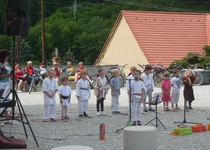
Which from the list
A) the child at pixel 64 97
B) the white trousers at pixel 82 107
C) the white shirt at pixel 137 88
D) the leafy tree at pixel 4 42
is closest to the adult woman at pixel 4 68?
the child at pixel 64 97

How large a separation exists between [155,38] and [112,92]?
25.4 metres

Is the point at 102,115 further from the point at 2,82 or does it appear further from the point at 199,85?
the point at 199,85

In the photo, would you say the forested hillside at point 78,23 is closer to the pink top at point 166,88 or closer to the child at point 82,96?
the pink top at point 166,88

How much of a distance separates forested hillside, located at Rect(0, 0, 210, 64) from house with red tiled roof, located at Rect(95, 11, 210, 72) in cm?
1489

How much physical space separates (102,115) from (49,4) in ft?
242

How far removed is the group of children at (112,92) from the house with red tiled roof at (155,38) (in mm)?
21817

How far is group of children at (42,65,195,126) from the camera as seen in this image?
47.8 feet

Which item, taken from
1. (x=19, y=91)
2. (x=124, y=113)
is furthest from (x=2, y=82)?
(x=19, y=91)

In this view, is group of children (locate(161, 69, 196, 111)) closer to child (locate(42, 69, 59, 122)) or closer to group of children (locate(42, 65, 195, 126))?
group of children (locate(42, 65, 195, 126))

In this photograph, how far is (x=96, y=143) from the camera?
1116cm

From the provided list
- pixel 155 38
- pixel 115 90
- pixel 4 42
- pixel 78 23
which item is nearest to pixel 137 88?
pixel 115 90

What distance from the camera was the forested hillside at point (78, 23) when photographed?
219 feet

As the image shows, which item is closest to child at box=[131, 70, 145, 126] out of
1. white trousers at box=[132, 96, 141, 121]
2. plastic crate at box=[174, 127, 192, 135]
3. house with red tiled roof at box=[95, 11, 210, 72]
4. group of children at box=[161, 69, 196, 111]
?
white trousers at box=[132, 96, 141, 121]

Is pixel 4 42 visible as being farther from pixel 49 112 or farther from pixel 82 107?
pixel 49 112
